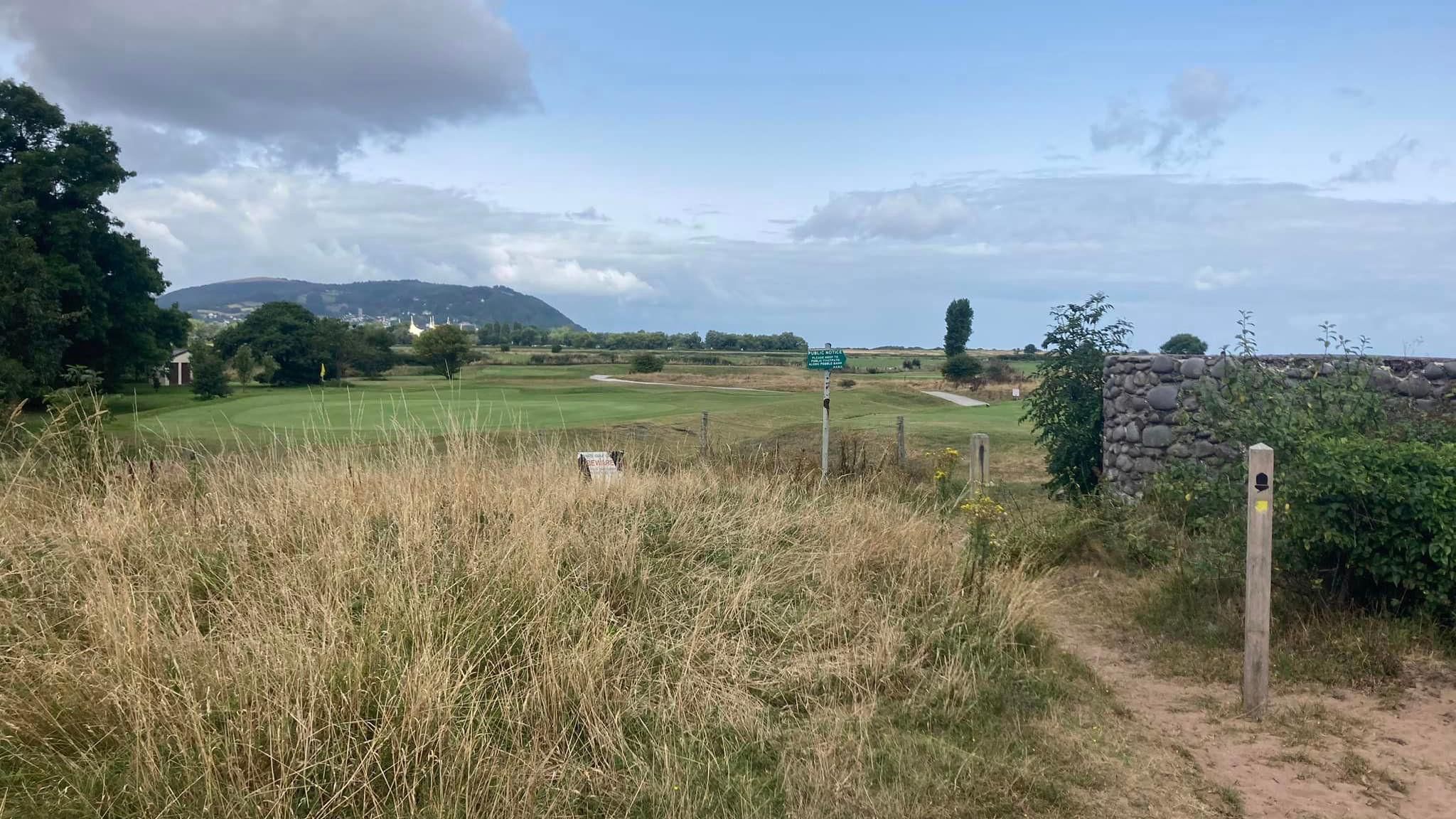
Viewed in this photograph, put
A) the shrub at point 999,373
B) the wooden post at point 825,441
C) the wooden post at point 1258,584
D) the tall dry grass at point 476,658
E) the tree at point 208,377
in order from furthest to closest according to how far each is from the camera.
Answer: the shrub at point 999,373 < the tree at point 208,377 < the wooden post at point 825,441 < the wooden post at point 1258,584 < the tall dry grass at point 476,658

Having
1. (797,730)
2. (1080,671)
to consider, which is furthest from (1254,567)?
(797,730)

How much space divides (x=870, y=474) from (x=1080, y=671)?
244 inches

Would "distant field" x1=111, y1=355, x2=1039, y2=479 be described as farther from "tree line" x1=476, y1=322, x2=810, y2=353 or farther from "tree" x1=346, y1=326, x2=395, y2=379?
"tree line" x1=476, y1=322, x2=810, y2=353

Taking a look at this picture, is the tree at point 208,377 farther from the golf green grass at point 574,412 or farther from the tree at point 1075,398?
the tree at point 1075,398

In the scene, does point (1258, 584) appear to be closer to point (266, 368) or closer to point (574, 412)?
point (574, 412)

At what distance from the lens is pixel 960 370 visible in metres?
60.3

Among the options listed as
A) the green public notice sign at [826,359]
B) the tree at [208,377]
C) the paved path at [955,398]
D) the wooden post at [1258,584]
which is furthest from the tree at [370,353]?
the wooden post at [1258,584]

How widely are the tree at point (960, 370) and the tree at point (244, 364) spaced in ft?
132

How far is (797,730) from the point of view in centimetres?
446

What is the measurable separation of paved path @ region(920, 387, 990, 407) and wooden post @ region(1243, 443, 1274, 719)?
35.7 m

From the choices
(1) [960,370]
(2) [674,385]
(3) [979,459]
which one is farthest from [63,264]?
(1) [960,370]

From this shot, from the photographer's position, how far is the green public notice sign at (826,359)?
13.1m

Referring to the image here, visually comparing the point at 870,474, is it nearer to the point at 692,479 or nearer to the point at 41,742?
the point at 692,479

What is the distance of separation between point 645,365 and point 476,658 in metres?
62.6
